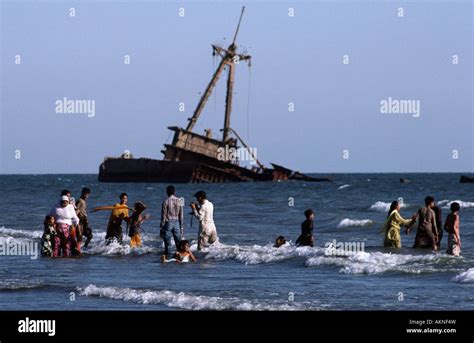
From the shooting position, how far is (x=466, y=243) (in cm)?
2725

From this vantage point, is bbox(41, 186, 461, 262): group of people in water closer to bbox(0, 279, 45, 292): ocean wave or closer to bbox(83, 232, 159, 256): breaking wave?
bbox(83, 232, 159, 256): breaking wave

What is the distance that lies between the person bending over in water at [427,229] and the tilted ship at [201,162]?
51.8m

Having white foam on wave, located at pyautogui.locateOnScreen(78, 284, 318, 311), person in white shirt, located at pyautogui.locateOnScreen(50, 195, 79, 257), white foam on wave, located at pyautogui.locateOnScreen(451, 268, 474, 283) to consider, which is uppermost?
person in white shirt, located at pyautogui.locateOnScreen(50, 195, 79, 257)

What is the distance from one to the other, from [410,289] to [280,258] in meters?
5.19

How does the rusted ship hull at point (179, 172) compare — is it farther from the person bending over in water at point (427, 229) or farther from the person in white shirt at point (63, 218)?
the person in white shirt at point (63, 218)

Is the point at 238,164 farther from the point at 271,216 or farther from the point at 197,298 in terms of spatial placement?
the point at 197,298

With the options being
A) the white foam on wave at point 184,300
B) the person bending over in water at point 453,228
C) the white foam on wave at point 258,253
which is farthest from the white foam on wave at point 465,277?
the white foam on wave at point 258,253

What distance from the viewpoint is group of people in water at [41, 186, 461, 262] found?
20.6 metres

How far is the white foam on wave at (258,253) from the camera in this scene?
70.1ft

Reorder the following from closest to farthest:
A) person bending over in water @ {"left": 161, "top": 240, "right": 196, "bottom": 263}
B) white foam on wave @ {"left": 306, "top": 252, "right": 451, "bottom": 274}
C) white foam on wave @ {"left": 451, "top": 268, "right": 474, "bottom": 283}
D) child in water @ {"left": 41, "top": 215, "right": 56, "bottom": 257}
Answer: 1. white foam on wave @ {"left": 451, "top": 268, "right": 474, "bottom": 283}
2. white foam on wave @ {"left": 306, "top": 252, "right": 451, "bottom": 274}
3. person bending over in water @ {"left": 161, "top": 240, "right": 196, "bottom": 263}
4. child in water @ {"left": 41, "top": 215, "right": 56, "bottom": 257}

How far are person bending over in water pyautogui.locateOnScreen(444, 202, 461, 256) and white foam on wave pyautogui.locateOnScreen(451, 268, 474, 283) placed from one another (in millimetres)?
2687

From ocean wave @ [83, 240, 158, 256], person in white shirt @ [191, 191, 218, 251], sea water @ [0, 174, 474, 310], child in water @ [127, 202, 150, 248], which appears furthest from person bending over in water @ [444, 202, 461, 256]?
ocean wave @ [83, 240, 158, 256]
